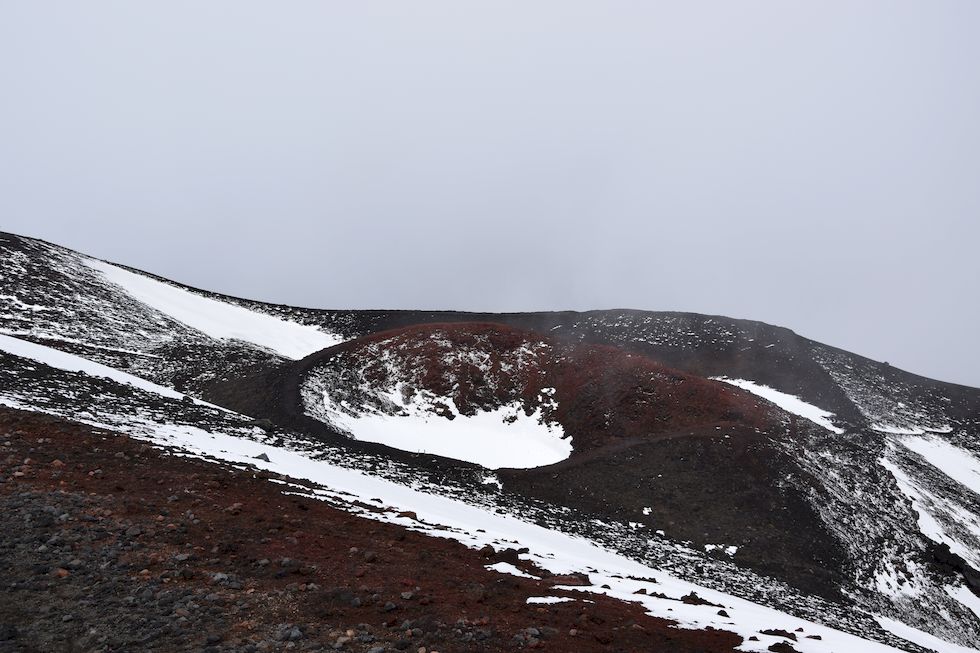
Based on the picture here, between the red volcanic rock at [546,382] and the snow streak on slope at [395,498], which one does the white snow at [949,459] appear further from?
the snow streak on slope at [395,498]

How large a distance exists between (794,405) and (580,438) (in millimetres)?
25857

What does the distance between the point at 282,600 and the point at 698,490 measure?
2572 cm

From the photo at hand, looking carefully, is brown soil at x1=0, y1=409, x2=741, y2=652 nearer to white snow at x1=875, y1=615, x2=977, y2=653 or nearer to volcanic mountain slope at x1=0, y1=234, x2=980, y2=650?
volcanic mountain slope at x1=0, y1=234, x2=980, y2=650

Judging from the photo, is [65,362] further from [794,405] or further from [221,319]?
[794,405]

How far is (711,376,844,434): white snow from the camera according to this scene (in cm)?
4528

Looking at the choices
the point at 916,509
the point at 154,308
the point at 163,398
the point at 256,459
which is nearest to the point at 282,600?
the point at 256,459

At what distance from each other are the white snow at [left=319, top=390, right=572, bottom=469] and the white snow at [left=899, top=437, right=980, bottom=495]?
29.8m

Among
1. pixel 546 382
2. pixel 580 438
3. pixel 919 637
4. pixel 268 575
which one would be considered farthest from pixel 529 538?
pixel 546 382

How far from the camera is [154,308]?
174 ft

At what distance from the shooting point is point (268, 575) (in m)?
10.1

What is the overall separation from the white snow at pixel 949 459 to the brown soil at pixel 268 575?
138 feet

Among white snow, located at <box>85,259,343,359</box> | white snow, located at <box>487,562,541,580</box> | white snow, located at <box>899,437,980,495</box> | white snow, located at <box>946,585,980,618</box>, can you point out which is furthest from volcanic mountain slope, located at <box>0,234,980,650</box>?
white snow, located at <box>487,562,541,580</box>

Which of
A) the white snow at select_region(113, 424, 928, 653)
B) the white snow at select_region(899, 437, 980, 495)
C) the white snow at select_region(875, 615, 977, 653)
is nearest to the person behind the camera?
the white snow at select_region(113, 424, 928, 653)

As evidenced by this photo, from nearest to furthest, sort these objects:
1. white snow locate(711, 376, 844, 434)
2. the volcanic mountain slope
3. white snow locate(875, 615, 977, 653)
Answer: white snow locate(875, 615, 977, 653) → the volcanic mountain slope → white snow locate(711, 376, 844, 434)
